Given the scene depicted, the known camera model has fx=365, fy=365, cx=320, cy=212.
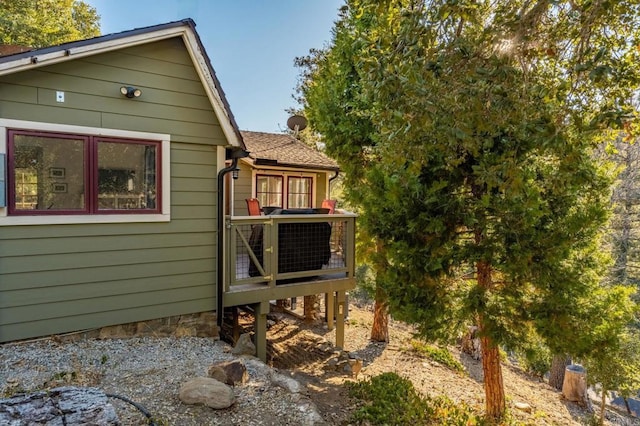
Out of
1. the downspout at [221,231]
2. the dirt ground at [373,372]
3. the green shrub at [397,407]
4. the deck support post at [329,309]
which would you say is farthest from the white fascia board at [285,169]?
the green shrub at [397,407]

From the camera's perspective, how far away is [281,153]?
34.3 feet

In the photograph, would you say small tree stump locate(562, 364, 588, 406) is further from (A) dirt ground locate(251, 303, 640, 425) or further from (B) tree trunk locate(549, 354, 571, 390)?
(B) tree trunk locate(549, 354, 571, 390)

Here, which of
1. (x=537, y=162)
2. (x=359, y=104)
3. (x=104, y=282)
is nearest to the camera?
(x=104, y=282)

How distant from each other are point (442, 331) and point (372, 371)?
2197mm

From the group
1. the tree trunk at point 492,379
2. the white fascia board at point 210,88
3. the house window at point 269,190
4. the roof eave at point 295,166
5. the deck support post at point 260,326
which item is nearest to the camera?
the white fascia board at point 210,88

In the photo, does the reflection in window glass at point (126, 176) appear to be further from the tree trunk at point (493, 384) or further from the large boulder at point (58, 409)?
the tree trunk at point (493, 384)

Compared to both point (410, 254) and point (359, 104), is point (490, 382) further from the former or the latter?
point (359, 104)

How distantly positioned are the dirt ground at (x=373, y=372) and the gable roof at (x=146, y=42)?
12.6ft

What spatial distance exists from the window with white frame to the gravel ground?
6.08m

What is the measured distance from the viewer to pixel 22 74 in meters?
4.14

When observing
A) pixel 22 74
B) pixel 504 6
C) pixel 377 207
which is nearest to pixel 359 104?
pixel 377 207

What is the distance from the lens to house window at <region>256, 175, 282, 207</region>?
34.4 feet

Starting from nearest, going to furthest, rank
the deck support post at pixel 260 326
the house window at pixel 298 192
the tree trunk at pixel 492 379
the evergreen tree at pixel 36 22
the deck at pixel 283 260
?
the deck at pixel 283 260, the deck support post at pixel 260 326, the tree trunk at pixel 492 379, the house window at pixel 298 192, the evergreen tree at pixel 36 22

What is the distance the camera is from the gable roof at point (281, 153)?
9.68 meters
